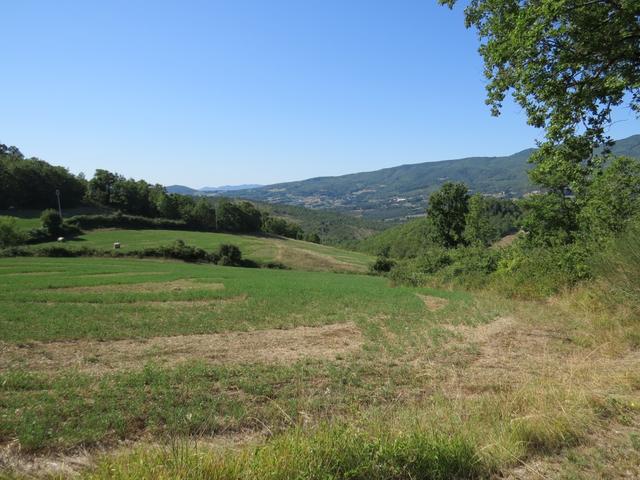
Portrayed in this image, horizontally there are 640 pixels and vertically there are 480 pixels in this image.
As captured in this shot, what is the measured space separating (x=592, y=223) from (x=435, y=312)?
516 inches

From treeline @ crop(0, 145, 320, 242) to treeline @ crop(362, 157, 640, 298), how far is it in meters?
66.8

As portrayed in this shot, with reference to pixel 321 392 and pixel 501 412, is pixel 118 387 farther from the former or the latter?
pixel 501 412

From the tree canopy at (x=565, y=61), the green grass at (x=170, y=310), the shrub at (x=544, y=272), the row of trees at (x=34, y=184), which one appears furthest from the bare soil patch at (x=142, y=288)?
the row of trees at (x=34, y=184)

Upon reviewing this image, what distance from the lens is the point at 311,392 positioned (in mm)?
7953

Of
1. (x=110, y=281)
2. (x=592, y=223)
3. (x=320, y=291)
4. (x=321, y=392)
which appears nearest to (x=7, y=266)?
(x=110, y=281)

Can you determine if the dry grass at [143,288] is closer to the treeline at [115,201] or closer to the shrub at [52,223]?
the shrub at [52,223]

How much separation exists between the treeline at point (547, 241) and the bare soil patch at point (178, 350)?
868cm

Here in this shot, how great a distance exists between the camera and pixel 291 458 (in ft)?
10.8

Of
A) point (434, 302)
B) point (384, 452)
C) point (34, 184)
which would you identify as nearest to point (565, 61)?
point (384, 452)

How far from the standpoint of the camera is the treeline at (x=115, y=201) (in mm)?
81438

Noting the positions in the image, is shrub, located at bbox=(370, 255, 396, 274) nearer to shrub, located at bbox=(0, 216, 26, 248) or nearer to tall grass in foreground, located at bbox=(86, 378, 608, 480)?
shrub, located at bbox=(0, 216, 26, 248)

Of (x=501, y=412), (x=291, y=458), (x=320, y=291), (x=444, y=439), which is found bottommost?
(x=320, y=291)

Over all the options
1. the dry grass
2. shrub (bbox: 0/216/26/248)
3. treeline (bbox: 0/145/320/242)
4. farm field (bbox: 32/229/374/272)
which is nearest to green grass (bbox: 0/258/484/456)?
the dry grass

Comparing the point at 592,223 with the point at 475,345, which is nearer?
the point at 475,345
